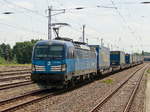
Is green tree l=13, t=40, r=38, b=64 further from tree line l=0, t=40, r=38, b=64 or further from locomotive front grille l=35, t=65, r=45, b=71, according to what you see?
locomotive front grille l=35, t=65, r=45, b=71

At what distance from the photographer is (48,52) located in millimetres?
18000

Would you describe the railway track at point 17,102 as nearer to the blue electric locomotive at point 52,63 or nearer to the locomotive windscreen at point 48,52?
the blue electric locomotive at point 52,63

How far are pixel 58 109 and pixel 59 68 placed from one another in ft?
17.2

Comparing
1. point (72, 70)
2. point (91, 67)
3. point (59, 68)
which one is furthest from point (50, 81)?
point (91, 67)

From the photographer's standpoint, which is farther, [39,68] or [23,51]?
[23,51]

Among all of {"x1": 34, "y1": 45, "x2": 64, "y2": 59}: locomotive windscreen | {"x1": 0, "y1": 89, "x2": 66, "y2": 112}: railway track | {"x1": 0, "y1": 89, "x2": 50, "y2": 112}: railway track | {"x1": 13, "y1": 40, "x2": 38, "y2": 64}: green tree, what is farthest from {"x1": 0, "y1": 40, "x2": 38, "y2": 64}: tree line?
{"x1": 0, "y1": 89, "x2": 50, "y2": 112}: railway track

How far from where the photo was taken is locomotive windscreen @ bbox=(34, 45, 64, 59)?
58.7 feet

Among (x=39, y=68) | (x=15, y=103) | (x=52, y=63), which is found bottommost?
(x=15, y=103)

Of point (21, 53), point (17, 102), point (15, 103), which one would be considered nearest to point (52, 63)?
point (17, 102)

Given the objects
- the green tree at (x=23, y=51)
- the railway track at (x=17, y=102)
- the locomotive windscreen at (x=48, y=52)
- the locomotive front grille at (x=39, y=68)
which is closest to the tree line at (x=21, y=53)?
the green tree at (x=23, y=51)

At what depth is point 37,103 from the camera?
13.9 metres

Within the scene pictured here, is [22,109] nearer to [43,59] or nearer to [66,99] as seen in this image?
[66,99]

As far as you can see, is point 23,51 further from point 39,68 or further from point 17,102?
point 17,102

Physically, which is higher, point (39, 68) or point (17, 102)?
point (39, 68)
